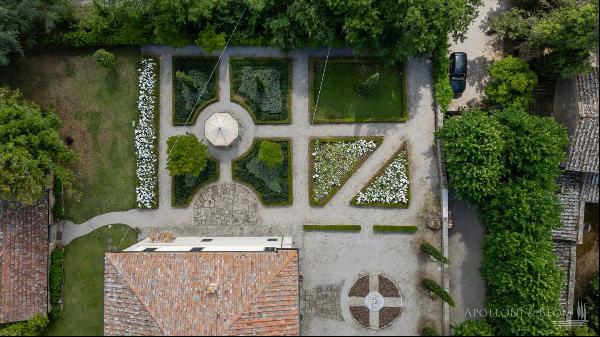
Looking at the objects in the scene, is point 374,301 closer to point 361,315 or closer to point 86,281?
point 361,315

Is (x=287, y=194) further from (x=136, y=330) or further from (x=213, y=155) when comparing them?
(x=136, y=330)

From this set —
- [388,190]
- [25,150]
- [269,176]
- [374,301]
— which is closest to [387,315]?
[374,301]

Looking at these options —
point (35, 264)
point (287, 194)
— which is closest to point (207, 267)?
point (287, 194)

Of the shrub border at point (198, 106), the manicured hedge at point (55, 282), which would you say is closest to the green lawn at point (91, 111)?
the shrub border at point (198, 106)

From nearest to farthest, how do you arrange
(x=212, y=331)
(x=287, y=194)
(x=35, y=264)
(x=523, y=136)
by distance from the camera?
1. (x=212, y=331)
2. (x=523, y=136)
3. (x=35, y=264)
4. (x=287, y=194)

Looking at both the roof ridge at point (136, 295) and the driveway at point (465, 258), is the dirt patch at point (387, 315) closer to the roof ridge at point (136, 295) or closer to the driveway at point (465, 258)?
the driveway at point (465, 258)
